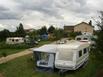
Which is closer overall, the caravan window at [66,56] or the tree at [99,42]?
the tree at [99,42]

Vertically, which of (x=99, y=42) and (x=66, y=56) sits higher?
(x=99, y=42)

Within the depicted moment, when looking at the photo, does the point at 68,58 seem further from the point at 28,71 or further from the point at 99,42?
the point at 99,42

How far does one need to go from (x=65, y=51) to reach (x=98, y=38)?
20.5 ft

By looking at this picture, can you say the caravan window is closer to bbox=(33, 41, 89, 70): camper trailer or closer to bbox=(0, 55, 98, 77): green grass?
bbox=(33, 41, 89, 70): camper trailer

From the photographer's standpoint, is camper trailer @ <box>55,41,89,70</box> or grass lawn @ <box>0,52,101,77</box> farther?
grass lawn @ <box>0,52,101,77</box>

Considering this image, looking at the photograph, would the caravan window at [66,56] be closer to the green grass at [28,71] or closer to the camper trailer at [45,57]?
the camper trailer at [45,57]

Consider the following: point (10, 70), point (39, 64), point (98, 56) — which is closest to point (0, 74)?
point (10, 70)

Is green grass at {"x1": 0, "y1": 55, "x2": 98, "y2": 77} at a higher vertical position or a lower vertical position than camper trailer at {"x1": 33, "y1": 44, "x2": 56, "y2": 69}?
lower

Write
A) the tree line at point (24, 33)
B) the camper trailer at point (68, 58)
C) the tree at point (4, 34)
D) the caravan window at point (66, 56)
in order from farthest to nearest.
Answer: the tree at point (4, 34), the tree line at point (24, 33), the caravan window at point (66, 56), the camper trailer at point (68, 58)

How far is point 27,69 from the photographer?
23.0 m

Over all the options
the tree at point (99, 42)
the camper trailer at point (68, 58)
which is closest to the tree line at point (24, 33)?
the camper trailer at point (68, 58)

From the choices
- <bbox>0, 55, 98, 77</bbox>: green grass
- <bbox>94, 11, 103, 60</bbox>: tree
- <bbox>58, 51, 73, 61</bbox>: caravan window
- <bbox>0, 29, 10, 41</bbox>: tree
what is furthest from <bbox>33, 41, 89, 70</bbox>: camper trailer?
<bbox>0, 29, 10, 41</bbox>: tree

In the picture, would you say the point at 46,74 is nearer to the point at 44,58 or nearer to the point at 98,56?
the point at 44,58

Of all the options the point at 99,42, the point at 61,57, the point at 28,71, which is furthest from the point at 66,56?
the point at 99,42
